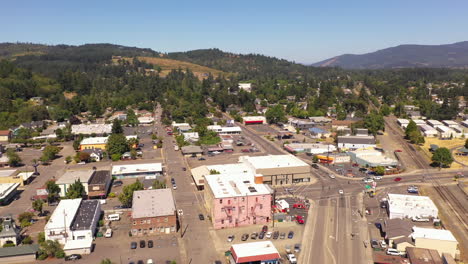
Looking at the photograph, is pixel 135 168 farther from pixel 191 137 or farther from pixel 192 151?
pixel 191 137

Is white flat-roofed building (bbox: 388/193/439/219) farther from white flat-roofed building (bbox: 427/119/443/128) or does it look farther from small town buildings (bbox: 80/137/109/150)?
white flat-roofed building (bbox: 427/119/443/128)

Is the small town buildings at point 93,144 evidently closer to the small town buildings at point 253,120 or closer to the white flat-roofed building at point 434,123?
the small town buildings at point 253,120

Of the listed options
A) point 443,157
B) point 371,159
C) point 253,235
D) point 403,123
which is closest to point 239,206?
point 253,235

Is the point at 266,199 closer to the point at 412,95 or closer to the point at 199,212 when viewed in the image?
the point at 199,212

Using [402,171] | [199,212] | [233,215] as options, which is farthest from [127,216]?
[402,171]

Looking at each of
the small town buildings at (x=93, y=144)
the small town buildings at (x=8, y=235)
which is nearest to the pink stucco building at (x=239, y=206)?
the small town buildings at (x=8, y=235)

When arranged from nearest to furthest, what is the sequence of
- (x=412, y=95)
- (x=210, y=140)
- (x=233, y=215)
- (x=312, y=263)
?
(x=312, y=263) < (x=233, y=215) < (x=210, y=140) < (x=412, y=95)
